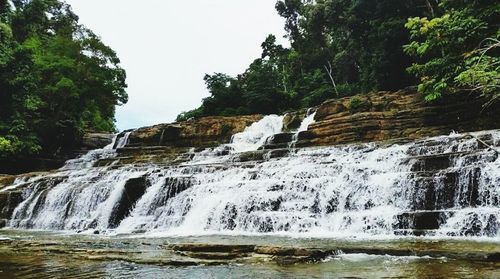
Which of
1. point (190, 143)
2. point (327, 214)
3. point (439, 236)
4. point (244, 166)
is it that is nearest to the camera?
point (439, 236)

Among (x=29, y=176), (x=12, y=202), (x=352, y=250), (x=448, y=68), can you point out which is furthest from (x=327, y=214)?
(x=29, y=176)

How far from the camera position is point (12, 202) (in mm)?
19125

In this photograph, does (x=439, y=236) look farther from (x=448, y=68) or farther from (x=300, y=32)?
(x=300, y=32)

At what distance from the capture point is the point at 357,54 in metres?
39.5

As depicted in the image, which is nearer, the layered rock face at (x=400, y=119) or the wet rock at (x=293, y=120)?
the layered rock face at (x=400, y=119)

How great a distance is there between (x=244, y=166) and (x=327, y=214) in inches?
201

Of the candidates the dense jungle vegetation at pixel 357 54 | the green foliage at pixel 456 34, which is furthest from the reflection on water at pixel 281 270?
the green foliage at pixel 456 34

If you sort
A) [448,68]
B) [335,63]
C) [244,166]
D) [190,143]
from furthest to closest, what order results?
[335,63] → [190,143] → [244,166] → [448,68]

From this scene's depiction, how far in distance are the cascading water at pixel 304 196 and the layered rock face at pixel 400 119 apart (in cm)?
402

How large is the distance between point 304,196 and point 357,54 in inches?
1147

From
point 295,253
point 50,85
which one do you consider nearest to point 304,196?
point 295,253

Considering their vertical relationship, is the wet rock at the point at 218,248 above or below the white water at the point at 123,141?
below

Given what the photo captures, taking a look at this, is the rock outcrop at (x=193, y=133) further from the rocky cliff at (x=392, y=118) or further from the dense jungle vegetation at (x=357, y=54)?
the dense jungle vegetation at (x=357, y=54)

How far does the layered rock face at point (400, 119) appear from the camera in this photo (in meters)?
20.8
